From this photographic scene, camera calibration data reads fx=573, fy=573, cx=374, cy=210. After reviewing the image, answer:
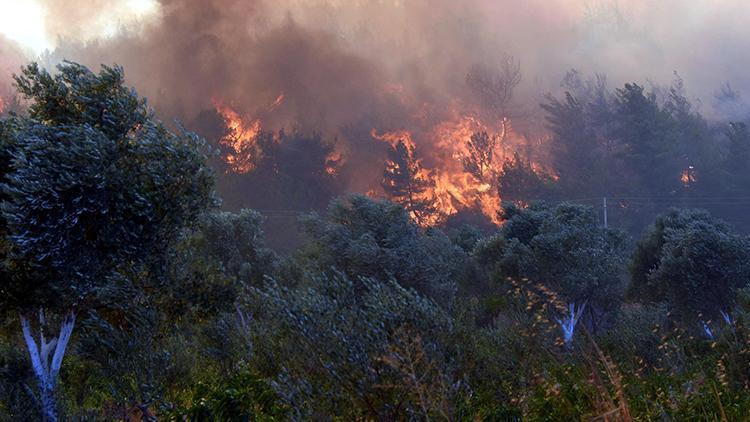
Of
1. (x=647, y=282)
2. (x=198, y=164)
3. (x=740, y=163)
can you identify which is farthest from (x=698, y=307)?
(x=740, y=163)

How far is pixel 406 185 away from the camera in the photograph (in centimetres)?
11106

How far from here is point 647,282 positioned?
155 ft

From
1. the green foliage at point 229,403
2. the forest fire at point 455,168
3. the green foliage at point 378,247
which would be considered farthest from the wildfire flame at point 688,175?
the green foliage at point 229,403

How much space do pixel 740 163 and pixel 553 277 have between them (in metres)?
78.7

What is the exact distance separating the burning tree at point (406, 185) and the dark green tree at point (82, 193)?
89183 millimetres

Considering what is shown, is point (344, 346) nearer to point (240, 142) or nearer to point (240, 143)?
point (240, 143)

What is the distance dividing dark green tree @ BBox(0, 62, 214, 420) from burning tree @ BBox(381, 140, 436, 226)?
8918cm

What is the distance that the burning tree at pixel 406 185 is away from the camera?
109 meters

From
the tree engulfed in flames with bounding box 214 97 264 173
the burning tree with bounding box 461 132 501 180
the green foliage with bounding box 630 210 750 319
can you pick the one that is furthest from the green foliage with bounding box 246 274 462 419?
the burning tree with bounding box 461 132 501 180

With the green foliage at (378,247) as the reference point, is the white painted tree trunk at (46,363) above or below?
below

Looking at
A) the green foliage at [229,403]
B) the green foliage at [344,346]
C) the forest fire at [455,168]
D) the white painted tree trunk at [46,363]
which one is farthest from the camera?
the forest fire at [455,168]

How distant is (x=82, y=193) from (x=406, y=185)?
95588mm

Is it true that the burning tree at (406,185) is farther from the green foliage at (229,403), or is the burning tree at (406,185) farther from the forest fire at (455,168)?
the green foliage at (229,403)

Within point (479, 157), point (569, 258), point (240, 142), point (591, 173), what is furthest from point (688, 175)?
point (240, 142)
